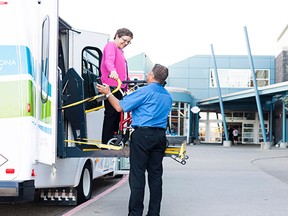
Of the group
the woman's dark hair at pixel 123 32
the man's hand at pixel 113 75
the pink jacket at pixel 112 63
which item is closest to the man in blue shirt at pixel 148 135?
the man's hand at pixel 113 75

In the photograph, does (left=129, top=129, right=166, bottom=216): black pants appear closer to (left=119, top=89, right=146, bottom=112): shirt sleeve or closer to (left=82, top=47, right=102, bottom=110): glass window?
(left=119, top=89, right=146, bottom=112): shirt sleeve

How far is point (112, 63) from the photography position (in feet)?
19.1

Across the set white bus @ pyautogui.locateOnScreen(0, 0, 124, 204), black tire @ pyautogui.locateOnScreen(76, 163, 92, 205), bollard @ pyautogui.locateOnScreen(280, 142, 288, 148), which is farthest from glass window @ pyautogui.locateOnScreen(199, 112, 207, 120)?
white bus @ pyautogui.locateOnScreen(0, 0, 124, 204)

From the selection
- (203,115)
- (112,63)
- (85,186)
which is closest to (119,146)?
(112,63)

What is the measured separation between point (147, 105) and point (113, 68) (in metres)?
0.97

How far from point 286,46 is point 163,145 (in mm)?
33554

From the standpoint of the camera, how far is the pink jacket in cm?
585

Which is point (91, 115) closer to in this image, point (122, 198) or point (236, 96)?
point (122, 198)

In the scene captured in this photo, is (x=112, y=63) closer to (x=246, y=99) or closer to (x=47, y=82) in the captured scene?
(x=47, y=82)

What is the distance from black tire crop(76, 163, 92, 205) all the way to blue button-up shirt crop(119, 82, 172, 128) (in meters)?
2.41

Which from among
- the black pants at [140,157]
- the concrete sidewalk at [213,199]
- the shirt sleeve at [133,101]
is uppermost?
the shirt sleeve at [133,101]

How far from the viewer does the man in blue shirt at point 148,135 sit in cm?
496

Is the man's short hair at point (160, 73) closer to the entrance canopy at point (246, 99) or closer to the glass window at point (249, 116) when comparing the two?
the entrance canopy at point (246, 99)

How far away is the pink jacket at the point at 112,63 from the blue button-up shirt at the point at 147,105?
0.85 m
